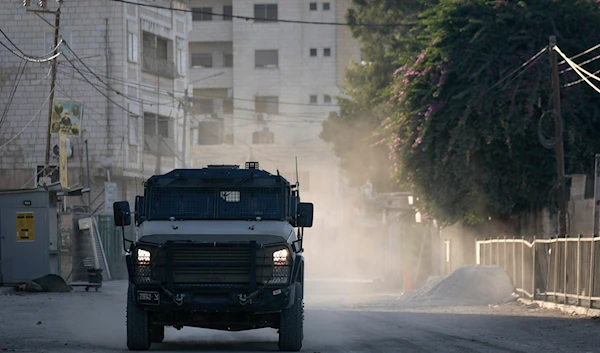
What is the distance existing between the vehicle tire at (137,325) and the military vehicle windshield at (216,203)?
50.6 inches

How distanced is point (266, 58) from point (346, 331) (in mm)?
72379

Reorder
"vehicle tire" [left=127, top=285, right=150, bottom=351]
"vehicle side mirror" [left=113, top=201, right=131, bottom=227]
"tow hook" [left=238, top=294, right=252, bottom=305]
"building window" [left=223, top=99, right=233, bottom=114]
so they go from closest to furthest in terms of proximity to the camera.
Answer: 1. "tow hook" [left=238, top=294, right=252, bottom=305]
2. "vehicle tire" [left=127, top=285, right=150, bottom=351]
3. "vehicle side mirror" [left=113, top=201, right=131, bottom=227]
4. "building window" [left=223, top=99, right=233, bottom=114]

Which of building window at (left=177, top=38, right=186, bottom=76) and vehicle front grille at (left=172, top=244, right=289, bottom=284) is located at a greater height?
building window at (left=177, top=38, right=186, bottom=76)

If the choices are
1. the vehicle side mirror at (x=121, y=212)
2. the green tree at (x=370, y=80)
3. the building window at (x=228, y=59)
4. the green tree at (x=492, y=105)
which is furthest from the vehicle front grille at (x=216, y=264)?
the building window at (x=228, y=59)

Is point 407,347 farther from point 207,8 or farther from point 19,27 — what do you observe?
point 207,8

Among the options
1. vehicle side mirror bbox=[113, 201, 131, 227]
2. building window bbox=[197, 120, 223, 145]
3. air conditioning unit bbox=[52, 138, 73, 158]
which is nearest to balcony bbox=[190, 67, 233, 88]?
building window bbox=[197, 120, 223, 145]

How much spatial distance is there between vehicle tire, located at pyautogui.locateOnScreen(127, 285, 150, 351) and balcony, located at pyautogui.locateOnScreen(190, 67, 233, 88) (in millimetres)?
76695

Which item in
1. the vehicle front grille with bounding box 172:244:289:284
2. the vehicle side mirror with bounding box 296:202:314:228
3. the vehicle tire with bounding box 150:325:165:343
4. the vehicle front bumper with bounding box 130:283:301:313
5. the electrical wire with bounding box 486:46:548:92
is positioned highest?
the electrical wire with bounding box 486:46:548:92

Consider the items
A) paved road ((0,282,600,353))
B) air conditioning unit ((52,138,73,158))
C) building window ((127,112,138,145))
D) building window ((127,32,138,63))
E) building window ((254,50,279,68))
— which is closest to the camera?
paved road ((0,282,600,353))

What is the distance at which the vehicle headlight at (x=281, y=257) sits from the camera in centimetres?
1565

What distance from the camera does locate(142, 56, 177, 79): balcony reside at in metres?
60.6

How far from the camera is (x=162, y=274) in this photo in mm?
15562

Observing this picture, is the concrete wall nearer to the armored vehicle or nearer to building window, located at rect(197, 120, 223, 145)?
the armored vehicle

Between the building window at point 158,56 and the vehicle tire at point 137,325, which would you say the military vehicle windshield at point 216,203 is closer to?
the vehicle tire at point 137,325
